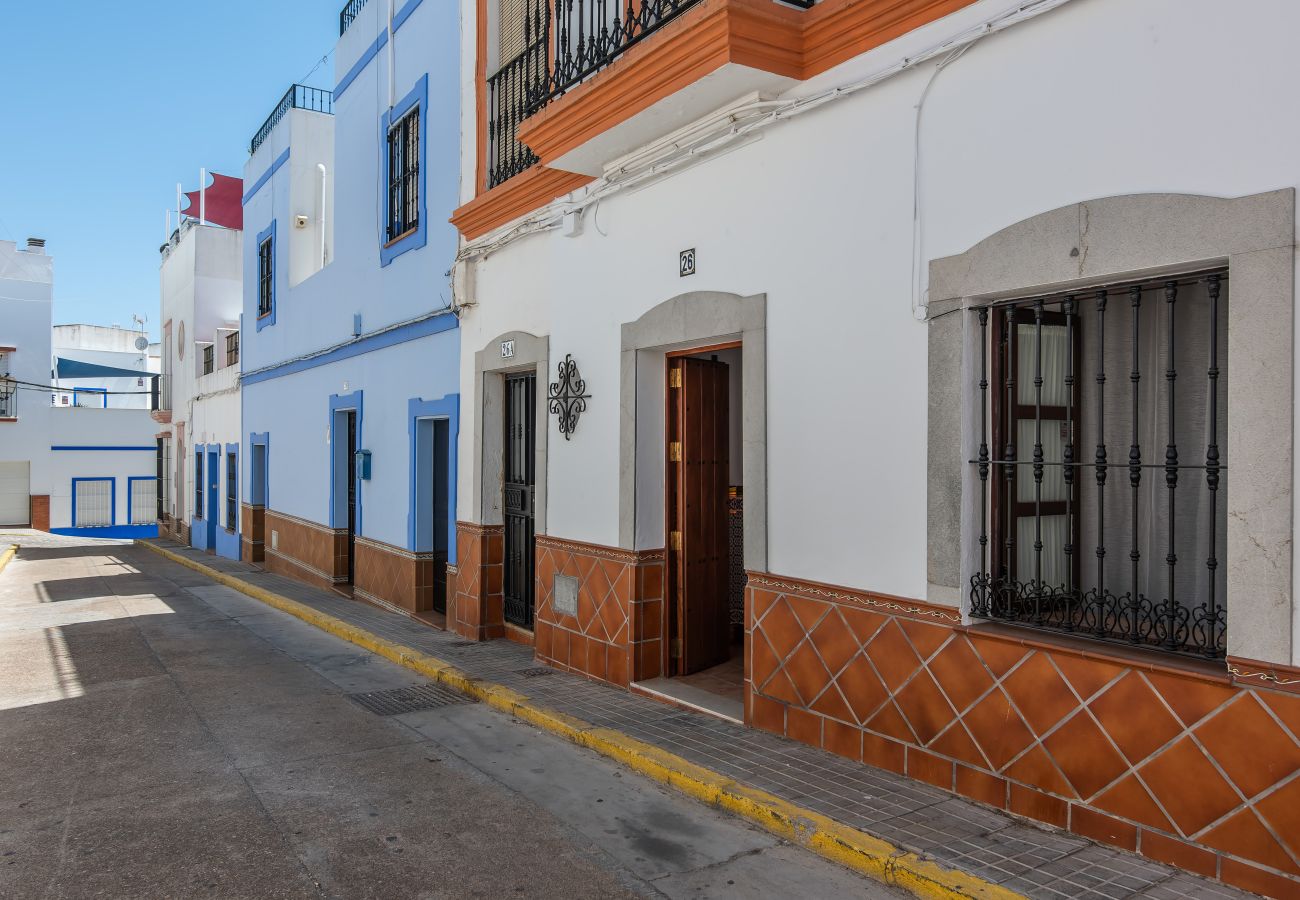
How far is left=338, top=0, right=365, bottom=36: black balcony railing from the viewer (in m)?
12.4

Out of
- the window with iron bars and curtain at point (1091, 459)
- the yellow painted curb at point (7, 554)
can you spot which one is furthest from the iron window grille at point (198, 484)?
the window with iron bars and curtain at point (1091, 459)

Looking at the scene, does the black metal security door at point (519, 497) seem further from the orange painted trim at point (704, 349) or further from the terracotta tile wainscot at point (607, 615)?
the orange painted trim at point (704, 349)

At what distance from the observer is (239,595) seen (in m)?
13.4

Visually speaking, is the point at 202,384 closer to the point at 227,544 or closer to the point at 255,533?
the point at 227,544

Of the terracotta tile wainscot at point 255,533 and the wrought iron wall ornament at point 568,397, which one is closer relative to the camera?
the wrought iron wall ornament at point 568,397

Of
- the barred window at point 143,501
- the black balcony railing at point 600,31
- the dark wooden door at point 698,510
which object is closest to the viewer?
the black balcony railing at point 600,31

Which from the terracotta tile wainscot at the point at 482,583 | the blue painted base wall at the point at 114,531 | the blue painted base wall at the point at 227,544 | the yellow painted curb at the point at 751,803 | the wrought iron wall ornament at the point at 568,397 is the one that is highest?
the wrought iron wall ornament at the point at 568,397

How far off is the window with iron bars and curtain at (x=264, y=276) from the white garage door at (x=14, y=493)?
18392 millimetres

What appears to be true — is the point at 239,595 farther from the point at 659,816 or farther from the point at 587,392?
the point at 659,816

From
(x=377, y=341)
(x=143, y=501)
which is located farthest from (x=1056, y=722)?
(x=143, y=501)

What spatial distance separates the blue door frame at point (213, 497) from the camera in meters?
21.5

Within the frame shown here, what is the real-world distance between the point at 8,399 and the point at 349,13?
23443mm

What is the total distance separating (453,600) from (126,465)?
→ 28.4 meters

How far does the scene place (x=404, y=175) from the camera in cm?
1096
